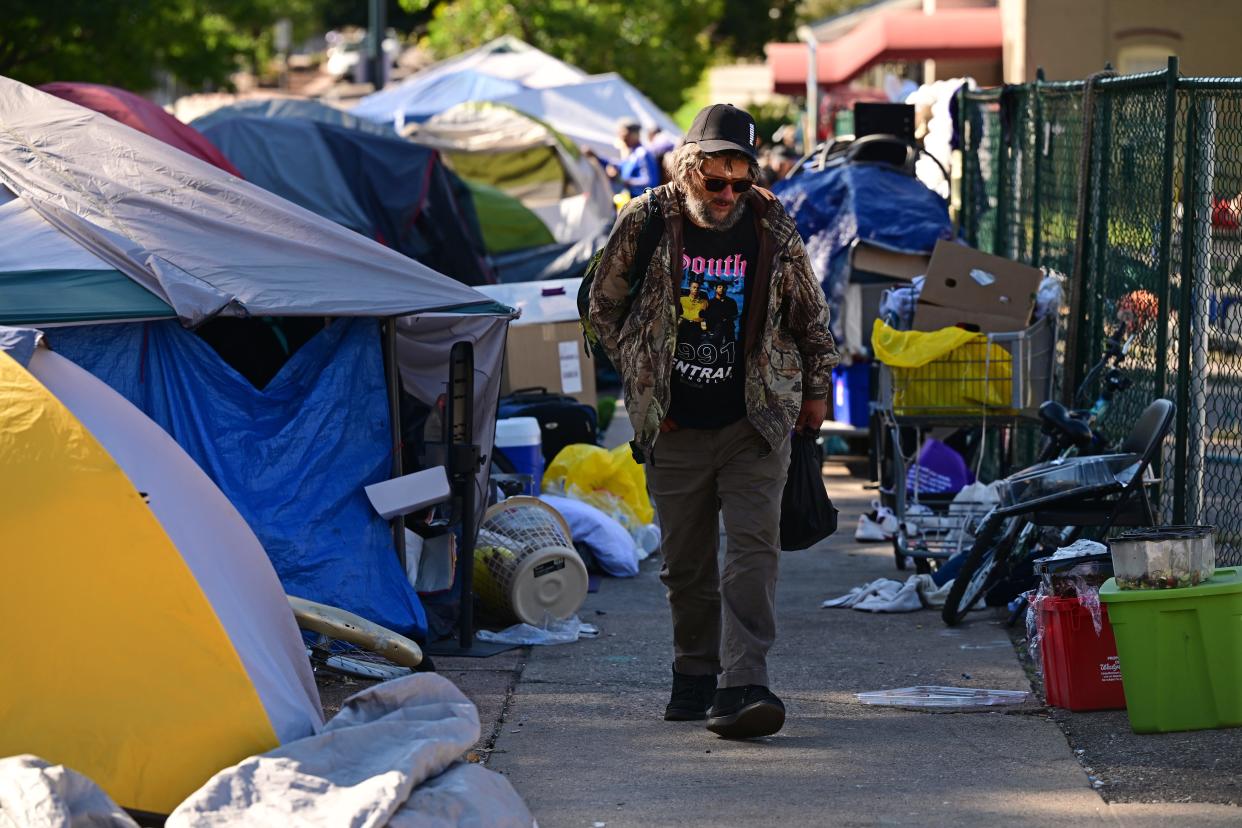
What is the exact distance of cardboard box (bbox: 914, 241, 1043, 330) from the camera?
28.5 feet

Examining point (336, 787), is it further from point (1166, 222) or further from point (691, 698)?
point (1166, 222)

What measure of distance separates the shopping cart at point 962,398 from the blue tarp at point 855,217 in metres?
2.13

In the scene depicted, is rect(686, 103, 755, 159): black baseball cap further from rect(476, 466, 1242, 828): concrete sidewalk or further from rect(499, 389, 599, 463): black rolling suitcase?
rect(499, 389, 599, 463): black rolling suitcase

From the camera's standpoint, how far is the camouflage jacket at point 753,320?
551cm

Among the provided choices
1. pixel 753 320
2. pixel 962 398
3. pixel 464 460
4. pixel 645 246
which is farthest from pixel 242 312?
pixel 962 398

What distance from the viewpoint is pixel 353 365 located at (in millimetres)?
6781

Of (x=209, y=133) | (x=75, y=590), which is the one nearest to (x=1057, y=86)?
(x=75, y=590)

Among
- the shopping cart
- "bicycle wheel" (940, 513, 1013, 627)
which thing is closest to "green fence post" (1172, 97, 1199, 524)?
"bicycle wheel" (940, 513, 1013, 627)

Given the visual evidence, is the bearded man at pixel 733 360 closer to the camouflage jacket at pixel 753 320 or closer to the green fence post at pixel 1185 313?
the camouflage jacket at pixel 753 320

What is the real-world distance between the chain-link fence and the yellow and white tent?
12.8 feet

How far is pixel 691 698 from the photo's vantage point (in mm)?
5820

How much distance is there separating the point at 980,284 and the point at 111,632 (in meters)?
5.26

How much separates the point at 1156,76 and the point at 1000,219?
3.79m


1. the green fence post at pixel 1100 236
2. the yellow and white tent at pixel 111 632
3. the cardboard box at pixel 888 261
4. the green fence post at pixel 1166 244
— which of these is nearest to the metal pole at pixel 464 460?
the yellow and white tent at pixel 111 632
